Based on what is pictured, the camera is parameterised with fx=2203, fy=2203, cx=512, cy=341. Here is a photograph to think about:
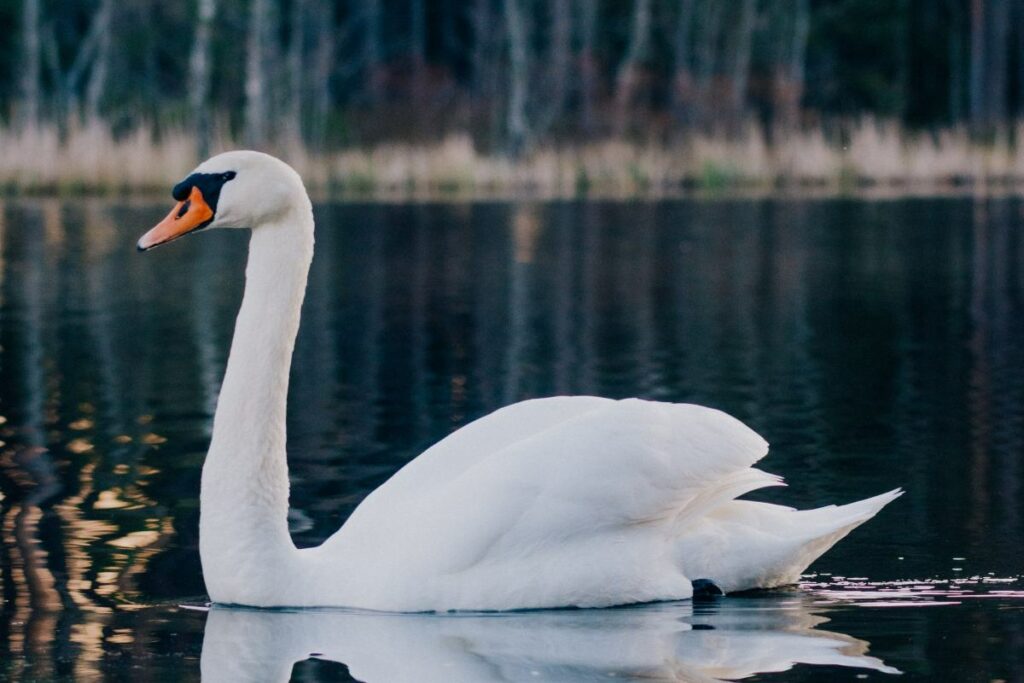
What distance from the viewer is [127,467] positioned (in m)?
Answer: 9.14

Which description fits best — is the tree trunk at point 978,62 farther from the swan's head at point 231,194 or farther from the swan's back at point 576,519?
the swan's head at point 231,194

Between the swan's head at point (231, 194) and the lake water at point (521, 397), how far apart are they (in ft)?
3.75

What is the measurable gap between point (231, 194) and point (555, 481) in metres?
1.26

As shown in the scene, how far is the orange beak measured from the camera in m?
6.38

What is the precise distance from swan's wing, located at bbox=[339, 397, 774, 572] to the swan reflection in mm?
220

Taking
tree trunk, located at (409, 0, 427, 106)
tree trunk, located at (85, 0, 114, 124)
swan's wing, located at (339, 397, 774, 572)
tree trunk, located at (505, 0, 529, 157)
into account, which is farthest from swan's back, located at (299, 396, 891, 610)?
tree trunk, located at (409, 0, 427, 106)

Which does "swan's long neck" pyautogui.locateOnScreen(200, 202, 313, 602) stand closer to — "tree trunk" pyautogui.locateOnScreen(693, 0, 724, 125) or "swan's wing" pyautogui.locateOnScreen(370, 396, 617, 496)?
"swan's wing" pyautogui.locateOnScreen(370, 396, 617, 496)

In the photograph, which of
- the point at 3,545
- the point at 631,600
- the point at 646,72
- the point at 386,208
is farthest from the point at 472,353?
the point at 646,72

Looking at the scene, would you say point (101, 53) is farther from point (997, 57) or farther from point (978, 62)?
point (997, 57)

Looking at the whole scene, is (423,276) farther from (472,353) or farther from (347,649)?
(347,649)

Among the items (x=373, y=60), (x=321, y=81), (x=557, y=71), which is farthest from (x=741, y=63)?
(x=321, y=81)

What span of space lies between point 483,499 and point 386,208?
1016 inches

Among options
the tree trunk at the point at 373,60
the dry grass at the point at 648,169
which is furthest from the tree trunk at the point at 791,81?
the tree trunk at the point at 373,60

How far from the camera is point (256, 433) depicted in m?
6.33
